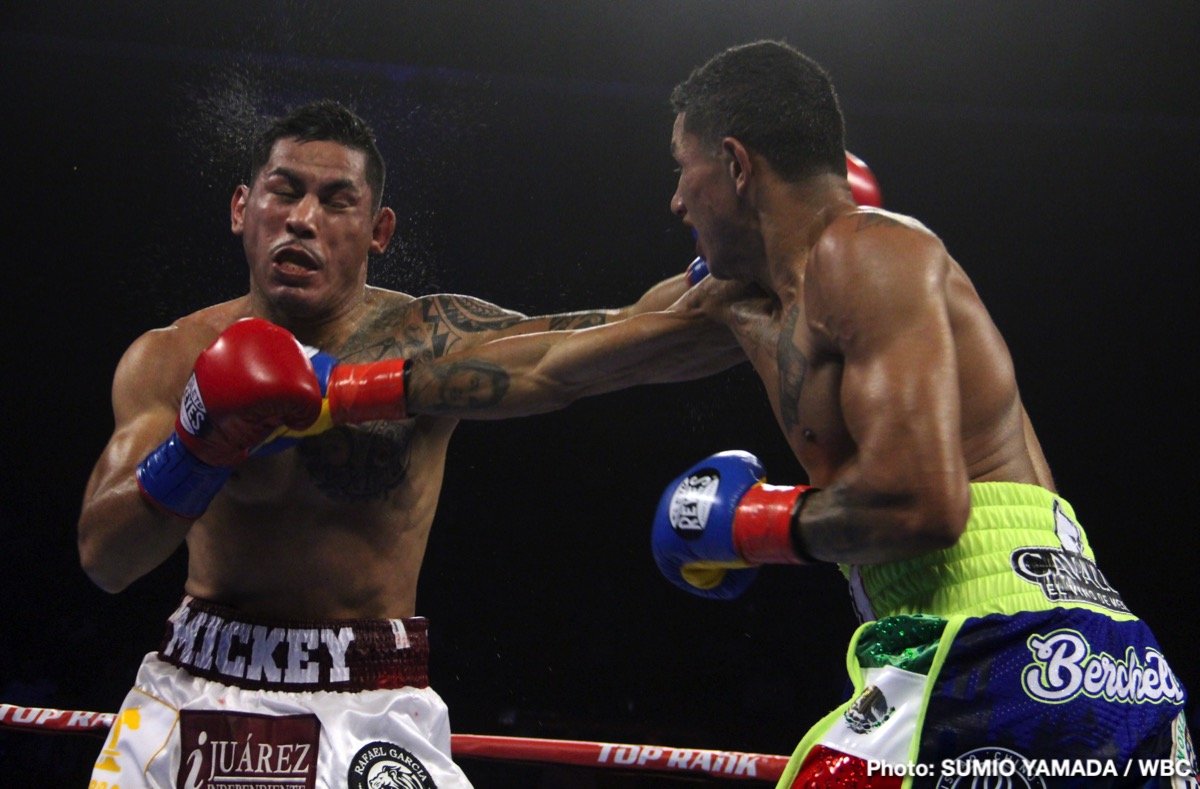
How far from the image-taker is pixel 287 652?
74.9 inches

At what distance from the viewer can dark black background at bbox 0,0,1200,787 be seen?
4258 mm

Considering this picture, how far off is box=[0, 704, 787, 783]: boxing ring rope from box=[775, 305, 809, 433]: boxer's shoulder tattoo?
889 millimetres

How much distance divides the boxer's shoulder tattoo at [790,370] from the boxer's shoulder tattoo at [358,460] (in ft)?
2.60

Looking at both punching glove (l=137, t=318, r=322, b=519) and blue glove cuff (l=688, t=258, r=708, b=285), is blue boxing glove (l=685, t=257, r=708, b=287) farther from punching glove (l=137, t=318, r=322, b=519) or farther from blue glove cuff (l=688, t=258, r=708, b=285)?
punching glove (l=137, t=318, r=322, b=519)

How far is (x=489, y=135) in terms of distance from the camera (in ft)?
15.2

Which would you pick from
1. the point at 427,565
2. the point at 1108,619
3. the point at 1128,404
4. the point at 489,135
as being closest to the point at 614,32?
the point at 489,135

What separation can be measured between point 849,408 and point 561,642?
3.14m

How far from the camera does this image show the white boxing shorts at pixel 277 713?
1797 millimetres

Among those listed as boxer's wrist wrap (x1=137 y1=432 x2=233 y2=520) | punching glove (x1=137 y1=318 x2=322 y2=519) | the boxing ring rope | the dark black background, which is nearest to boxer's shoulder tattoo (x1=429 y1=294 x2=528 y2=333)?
punching glove (x1=137 y1=318 x2=322 y2=519)

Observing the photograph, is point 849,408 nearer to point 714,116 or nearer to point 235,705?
point 714,116

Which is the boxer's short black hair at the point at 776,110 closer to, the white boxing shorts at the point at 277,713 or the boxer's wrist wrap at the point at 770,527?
the boxer's wrist wrap at the point at 770,527

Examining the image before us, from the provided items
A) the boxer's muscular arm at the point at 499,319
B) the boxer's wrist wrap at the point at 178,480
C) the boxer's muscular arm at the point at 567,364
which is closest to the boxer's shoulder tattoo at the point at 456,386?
the boxer's muscular arm at the point at 567,364

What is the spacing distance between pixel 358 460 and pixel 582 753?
30.4 inches

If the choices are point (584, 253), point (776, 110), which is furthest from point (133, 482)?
point (584, 253)
